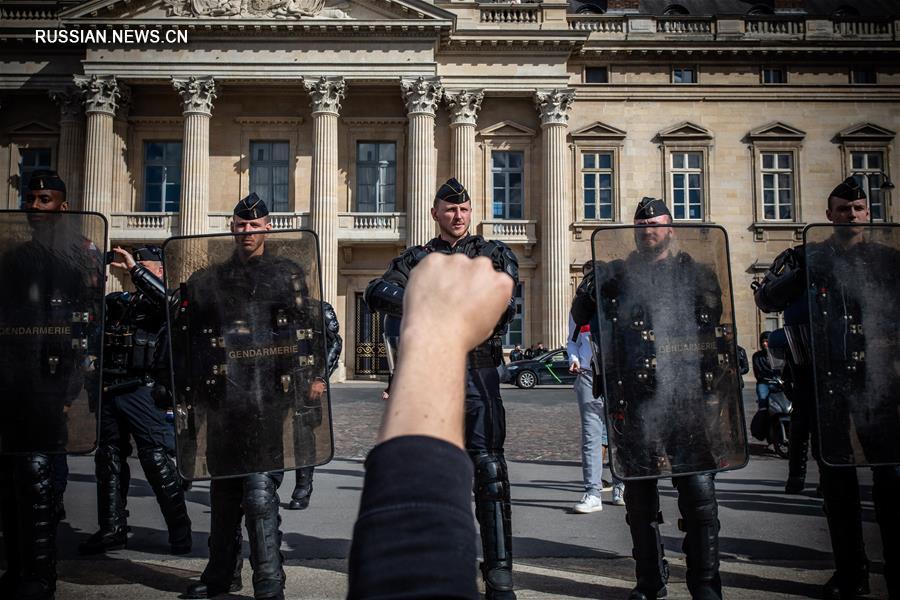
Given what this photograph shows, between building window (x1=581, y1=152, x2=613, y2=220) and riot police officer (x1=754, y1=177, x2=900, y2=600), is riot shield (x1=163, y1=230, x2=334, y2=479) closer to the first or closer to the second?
riot police officer (x1=754, y1=177, x2=900, y2=600)

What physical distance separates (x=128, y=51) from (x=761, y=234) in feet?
77.5

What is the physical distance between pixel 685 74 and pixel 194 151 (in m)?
18.3

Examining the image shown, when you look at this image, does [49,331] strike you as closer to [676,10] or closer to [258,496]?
[258,496]

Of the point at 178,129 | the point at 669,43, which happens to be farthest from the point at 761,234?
the point at 178,129

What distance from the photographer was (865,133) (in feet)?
93.2

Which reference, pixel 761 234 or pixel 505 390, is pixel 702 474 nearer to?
pixel 505 390

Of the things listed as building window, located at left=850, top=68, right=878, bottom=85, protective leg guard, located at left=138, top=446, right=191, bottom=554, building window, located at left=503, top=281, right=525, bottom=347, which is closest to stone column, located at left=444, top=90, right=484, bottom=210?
building window, located at left=503, top=281, right=525, bottom=347

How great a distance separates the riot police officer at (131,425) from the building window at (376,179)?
75.5 feet

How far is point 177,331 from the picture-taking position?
3879mm

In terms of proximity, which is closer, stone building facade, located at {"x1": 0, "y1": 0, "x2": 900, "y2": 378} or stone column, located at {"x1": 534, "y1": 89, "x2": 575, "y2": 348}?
stone building facade, located at {"x1": 0, "y1": 0, "x2": 900, "y2": 378}

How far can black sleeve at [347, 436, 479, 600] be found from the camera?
0.78 meters

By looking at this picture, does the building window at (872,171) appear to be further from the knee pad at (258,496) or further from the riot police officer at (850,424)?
the knee pad at (258,496)

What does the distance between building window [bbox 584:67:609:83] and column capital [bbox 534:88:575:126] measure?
79.5 inches

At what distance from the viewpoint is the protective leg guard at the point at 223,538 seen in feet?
12.9
